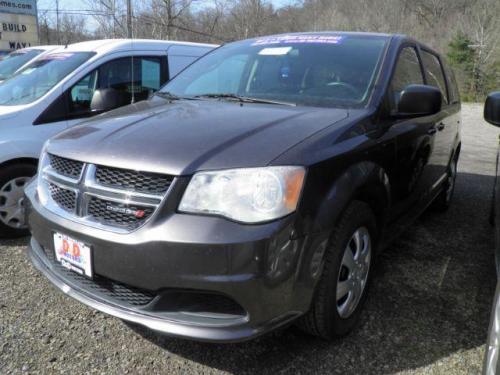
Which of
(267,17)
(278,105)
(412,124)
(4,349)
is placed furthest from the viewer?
(267,17)

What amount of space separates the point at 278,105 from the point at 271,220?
3.46 feet

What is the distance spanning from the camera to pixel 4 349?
240cm

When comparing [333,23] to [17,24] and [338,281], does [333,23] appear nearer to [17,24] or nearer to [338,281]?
[17,24]

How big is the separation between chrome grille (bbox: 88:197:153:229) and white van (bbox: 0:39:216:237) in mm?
1196

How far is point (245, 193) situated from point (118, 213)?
581mm

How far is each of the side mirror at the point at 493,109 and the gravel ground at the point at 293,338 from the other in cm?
118

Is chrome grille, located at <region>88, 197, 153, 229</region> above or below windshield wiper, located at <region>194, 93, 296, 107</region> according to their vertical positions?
below

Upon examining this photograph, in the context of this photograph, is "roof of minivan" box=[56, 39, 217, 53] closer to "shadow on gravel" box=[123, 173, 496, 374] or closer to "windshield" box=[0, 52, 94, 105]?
"windshield" box=[0, 52, 94, 105]

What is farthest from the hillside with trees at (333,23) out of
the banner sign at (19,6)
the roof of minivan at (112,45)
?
the roof of minivan at (112,45)

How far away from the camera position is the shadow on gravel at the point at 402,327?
2.32m

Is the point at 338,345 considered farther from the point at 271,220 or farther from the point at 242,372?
the point at 271,220

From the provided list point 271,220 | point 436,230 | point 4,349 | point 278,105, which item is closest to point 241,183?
point 271,220

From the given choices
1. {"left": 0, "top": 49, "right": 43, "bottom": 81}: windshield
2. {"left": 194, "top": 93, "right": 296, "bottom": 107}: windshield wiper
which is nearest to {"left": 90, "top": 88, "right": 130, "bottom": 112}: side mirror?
{"left": 194, "top": 93, "right": 296, "bottom": 107}: windshield wiper

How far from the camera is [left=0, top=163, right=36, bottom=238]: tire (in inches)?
148
